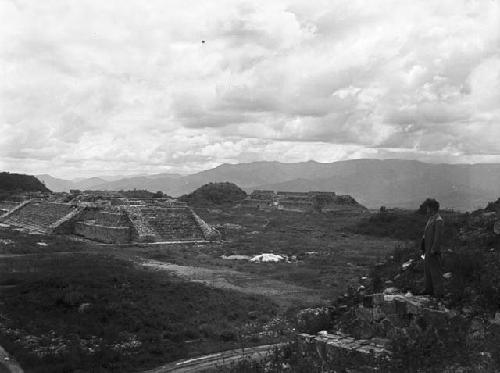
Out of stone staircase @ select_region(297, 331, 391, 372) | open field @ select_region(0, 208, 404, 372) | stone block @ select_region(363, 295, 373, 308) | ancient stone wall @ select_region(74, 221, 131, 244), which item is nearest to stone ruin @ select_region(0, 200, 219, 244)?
ancient stone wall @ select_region(74, 221, 131, 244)

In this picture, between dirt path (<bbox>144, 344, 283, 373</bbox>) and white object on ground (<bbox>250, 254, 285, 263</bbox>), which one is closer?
dirt path (<bbox>144, 344, 283, 373</bbox>)

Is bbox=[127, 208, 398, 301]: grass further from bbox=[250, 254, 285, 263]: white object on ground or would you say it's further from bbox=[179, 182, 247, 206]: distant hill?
bbox=[179, 182, 247, 206]: distant hill

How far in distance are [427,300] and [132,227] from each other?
3459 centimetres

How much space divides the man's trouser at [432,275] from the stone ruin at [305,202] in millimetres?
75198

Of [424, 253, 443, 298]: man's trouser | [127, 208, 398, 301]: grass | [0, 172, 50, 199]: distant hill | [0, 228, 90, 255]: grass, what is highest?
[0, 172, 50, 199]: distant hill

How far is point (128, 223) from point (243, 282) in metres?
20.7

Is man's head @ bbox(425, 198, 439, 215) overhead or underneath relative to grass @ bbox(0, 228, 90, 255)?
overhead

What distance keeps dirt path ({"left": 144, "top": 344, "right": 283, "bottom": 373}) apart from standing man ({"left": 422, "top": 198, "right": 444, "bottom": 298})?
3849 mm

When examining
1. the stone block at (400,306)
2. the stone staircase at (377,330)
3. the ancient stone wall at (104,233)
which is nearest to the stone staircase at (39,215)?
the ancient stone wall at (104,233)

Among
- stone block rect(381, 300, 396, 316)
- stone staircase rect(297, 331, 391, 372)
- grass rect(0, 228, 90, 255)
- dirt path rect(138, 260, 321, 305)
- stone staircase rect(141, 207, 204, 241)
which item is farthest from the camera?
stone staircase rect(141, 207, 204, 241)

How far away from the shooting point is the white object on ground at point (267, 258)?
32125 millimetres

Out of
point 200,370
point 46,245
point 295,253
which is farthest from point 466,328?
point 46,245

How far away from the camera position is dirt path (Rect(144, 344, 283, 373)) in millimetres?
11781

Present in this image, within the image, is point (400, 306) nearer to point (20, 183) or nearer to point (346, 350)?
point (346, 350)
